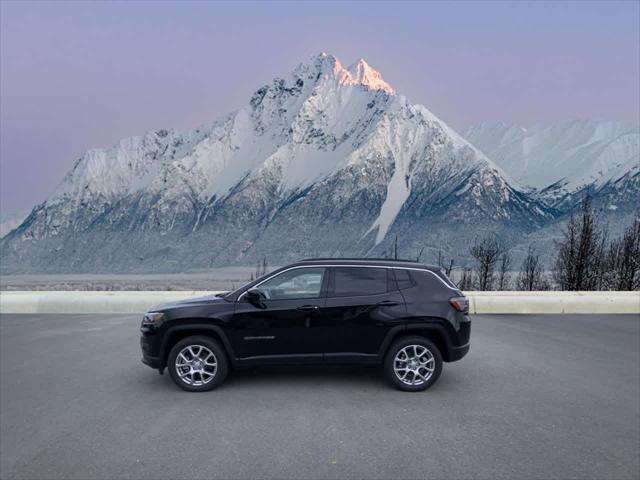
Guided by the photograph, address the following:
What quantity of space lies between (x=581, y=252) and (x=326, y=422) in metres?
54.4

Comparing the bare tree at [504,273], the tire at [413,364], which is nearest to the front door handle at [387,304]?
the tire at [413,364]

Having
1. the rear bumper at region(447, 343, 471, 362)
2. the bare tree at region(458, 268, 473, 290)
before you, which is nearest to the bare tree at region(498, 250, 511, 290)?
the bare tree at region(458, 268, 473, 290)

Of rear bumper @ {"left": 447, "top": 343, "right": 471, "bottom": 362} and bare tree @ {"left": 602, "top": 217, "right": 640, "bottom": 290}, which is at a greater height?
bare tree @ {"left": 602, "top": 217, "right": 640, "bottom": 290}

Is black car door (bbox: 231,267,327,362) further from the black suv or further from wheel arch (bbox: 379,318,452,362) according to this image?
wheel arch (bbox: 379,318,452,362)

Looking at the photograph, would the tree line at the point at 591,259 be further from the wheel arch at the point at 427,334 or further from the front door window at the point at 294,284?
the front door window at the point at 294,284

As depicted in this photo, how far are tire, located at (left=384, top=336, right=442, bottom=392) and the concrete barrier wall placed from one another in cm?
865

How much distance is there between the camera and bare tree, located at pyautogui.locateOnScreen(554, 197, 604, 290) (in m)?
52.9

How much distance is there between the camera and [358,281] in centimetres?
690

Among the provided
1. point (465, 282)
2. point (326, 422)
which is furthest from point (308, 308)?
point (465, 282)

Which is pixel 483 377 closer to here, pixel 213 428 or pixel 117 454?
pixel 213 428

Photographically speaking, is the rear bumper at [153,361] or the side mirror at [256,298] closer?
the side mirror at [256,298]

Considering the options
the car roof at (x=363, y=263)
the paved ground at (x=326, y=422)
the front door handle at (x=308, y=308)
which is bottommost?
the paved ground at (x=326, y=422)

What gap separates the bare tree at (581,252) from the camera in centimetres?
5294

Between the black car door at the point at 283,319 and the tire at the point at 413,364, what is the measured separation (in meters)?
0.92
